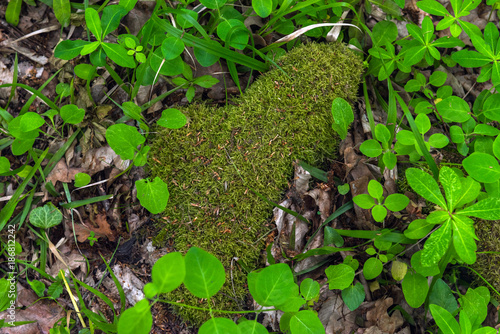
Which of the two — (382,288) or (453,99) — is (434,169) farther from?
(382,288)

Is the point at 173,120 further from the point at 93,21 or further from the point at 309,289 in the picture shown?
the point at 309,289

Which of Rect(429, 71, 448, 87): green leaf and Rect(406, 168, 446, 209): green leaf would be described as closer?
Rect(406, 168, 446, 209): green leaf

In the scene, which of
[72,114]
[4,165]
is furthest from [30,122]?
[4,165]

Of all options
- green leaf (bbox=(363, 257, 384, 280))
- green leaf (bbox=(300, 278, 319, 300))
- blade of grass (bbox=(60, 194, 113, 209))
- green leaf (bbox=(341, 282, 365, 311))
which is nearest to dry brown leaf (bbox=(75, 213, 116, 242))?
blade of grass (bbox=(60, 194, 113, 209))

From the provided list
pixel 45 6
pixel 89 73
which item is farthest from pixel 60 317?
pixel 45 6

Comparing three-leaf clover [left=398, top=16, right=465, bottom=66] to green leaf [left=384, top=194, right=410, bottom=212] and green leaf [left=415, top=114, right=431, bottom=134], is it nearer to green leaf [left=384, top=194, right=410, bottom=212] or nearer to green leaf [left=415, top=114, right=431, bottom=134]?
green leaf [left=415, top=114, right=431, bottom=134]
